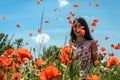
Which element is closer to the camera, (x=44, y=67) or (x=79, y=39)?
(x=44, y=67)

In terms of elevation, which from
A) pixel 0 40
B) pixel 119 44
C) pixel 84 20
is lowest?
pixel 0 40

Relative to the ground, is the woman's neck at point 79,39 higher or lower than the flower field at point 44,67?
lower

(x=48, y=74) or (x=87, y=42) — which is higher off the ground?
(x=48, y=74)

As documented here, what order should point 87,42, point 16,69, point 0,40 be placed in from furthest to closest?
1. point 0,40
2. point 87,42
3. point 16,69

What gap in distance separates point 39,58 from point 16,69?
23cm

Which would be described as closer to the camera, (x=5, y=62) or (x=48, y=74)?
(x=48, y=74)

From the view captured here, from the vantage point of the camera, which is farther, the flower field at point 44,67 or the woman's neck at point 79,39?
the woman's neck at point 79,39

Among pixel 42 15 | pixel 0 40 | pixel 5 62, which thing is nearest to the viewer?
pixel 5 62

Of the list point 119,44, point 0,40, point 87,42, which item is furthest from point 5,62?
point 0,40

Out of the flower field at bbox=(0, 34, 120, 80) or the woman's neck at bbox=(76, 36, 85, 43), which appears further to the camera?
the woman's neck at bbox=(76, 36, 85, 43)

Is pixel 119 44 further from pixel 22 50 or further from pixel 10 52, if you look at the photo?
pixel 22 50

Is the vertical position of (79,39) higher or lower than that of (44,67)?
lower

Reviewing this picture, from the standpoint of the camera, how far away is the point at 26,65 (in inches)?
130

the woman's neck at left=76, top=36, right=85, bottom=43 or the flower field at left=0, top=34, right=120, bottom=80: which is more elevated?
the flower field at left=0, top=34, right=120, bottom=80
